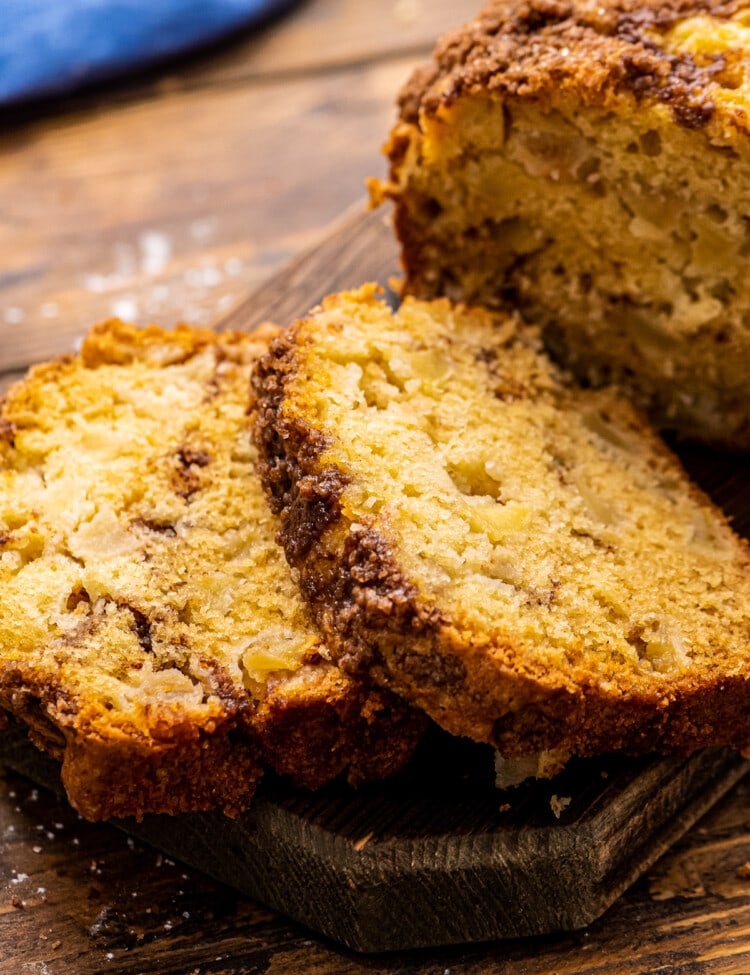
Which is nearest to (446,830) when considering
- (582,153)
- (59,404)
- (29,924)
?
(29,924)

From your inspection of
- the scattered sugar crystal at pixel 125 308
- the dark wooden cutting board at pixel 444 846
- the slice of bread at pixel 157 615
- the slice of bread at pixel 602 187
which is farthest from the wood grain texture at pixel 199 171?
the dark wooden cutting board at pixel 444 846

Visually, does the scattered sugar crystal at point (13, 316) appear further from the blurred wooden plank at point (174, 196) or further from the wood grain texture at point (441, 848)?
the wood grain texture at point (441, 848)

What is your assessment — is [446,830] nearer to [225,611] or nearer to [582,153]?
[225,611]

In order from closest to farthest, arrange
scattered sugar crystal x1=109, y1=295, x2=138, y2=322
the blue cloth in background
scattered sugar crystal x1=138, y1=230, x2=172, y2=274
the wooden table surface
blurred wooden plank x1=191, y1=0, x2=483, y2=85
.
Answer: the wooden table surface, scattered sugar crystal x1=109, y1=295, x2=138, y2=322, scattered sugar crystal x1=138, y1=230, x2=172, y2=274, the blue cloth in background, blurred wooden plank x1=191, y1=0, x2=483, y2=85

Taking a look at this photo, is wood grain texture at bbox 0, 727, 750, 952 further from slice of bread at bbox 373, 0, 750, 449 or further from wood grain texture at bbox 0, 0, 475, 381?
wood grain texture at bbox 0, 0, 475, 381

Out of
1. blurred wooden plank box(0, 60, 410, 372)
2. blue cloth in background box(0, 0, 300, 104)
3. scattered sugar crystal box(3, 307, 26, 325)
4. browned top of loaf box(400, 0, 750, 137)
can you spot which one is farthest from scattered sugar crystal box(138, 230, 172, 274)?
browned top of loaf box(400, 0, 750, 137)

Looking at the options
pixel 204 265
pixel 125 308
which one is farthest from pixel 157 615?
pixel 204 265
